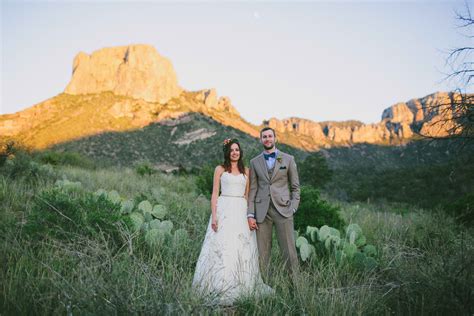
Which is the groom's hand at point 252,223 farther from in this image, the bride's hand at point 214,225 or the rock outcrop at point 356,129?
the rock outcrop at point 356,129

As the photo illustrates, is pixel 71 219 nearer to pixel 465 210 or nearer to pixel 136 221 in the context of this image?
pixel 136 221

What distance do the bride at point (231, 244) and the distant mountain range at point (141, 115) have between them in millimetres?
30849

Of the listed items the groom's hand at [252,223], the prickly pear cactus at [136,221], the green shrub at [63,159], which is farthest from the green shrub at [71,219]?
the green shrub at [63,159]

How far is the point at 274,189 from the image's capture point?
361cm

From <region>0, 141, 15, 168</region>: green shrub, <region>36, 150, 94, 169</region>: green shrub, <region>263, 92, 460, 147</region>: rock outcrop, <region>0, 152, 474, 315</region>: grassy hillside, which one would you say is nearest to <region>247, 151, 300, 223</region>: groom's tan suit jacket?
<region>0, 152, 474, 315</region>: grassy hillside

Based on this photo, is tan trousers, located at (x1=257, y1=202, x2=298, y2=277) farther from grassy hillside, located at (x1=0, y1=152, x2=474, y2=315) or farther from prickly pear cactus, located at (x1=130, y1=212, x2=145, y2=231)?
prickly pear cactus, located at (x1=130, y1=212, x2=145, y2=231)

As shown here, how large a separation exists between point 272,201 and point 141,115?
56.0 metres

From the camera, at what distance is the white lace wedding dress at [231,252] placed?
121 inches

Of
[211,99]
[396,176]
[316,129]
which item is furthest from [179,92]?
[396,176]

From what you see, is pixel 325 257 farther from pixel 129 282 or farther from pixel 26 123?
pixel 26 123

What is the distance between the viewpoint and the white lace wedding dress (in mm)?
3070

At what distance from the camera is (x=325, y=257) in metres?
4.12

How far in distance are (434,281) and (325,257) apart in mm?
1551

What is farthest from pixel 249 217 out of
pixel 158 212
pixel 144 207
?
pixel 144 207
